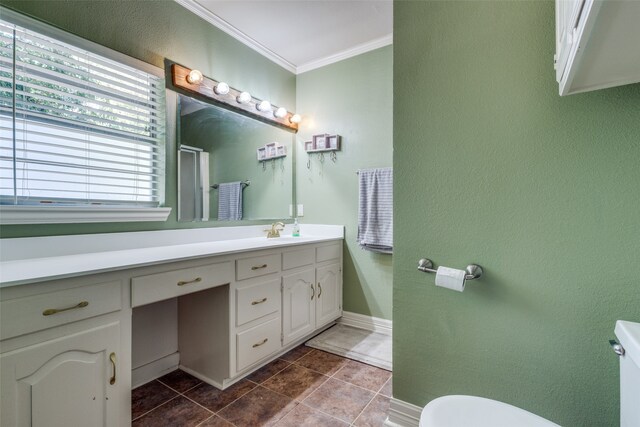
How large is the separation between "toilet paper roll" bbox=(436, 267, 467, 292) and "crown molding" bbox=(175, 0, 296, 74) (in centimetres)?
228

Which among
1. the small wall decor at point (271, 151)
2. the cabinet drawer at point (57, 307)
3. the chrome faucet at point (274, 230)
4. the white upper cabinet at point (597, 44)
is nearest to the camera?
the white upper cabinet at point (597, 44)

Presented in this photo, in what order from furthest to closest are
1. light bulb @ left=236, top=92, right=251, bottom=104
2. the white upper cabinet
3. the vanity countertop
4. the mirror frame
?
light bulb @ left=236, top=92, right=251, bottom=104 → the mirror frame → the vanity countertop → the white upper cabinet

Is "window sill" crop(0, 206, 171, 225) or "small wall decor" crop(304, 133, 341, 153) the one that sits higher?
"small wall decor" crop(304, 133, 341, 153)

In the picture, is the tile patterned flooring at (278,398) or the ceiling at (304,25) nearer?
the tile patterned flooring at (278,398)

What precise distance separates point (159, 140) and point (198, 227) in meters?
0.62

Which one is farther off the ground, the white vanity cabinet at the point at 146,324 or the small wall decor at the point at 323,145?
the small wall decor at the point at 323,145

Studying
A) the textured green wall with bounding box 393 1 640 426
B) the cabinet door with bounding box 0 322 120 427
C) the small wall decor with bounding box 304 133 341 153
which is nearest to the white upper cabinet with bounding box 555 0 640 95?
the textured green wall with bounding box 393 1 640 426

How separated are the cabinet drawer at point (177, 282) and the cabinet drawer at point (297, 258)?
1.47ft

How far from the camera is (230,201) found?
7.66ft

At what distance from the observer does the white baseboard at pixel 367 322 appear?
253 centimetres

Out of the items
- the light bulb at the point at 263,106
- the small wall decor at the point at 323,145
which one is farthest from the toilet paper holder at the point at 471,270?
the light bulb at the point at 263,106

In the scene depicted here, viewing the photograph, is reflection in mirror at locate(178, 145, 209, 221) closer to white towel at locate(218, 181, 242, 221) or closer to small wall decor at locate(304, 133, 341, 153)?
white towel at locate(218, 181, 242, 221)

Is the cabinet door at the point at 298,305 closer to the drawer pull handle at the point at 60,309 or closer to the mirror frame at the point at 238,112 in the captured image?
the mirror frame at the point at 238,112

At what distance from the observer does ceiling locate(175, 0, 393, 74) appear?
Answer: 2.07 metres
